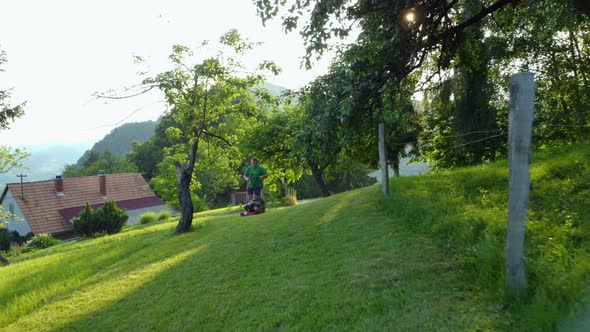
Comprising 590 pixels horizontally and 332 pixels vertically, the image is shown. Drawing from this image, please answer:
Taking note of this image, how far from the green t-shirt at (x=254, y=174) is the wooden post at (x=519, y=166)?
1120cm

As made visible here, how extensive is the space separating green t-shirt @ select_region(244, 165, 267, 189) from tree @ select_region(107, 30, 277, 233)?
1927 millimetres

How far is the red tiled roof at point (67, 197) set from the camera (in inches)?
1560

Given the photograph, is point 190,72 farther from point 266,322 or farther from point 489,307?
point 489,307

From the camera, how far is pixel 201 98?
15.0m

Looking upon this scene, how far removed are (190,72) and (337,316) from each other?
40.1 feet

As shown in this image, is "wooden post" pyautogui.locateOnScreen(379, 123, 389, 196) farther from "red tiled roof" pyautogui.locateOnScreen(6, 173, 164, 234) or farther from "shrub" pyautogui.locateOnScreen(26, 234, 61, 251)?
"red tiled roof" pyautogui.locateOnScreen(6, 173, 164, 234)

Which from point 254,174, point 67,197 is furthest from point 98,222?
point 67,197

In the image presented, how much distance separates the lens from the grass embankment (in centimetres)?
387

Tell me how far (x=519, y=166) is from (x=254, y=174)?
11.3 metres

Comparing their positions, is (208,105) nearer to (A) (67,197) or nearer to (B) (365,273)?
(B) (365,273)

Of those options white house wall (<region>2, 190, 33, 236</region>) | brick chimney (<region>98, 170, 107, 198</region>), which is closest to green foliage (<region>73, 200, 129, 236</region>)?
white house wall (<region>2, 190, 33, 236</region>)

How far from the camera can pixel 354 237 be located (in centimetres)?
709

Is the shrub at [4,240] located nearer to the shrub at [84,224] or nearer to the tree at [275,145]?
the shrub at [84,224]

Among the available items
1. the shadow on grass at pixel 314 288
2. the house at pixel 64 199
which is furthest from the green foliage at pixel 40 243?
the shadow on grass at pixel 314 288
